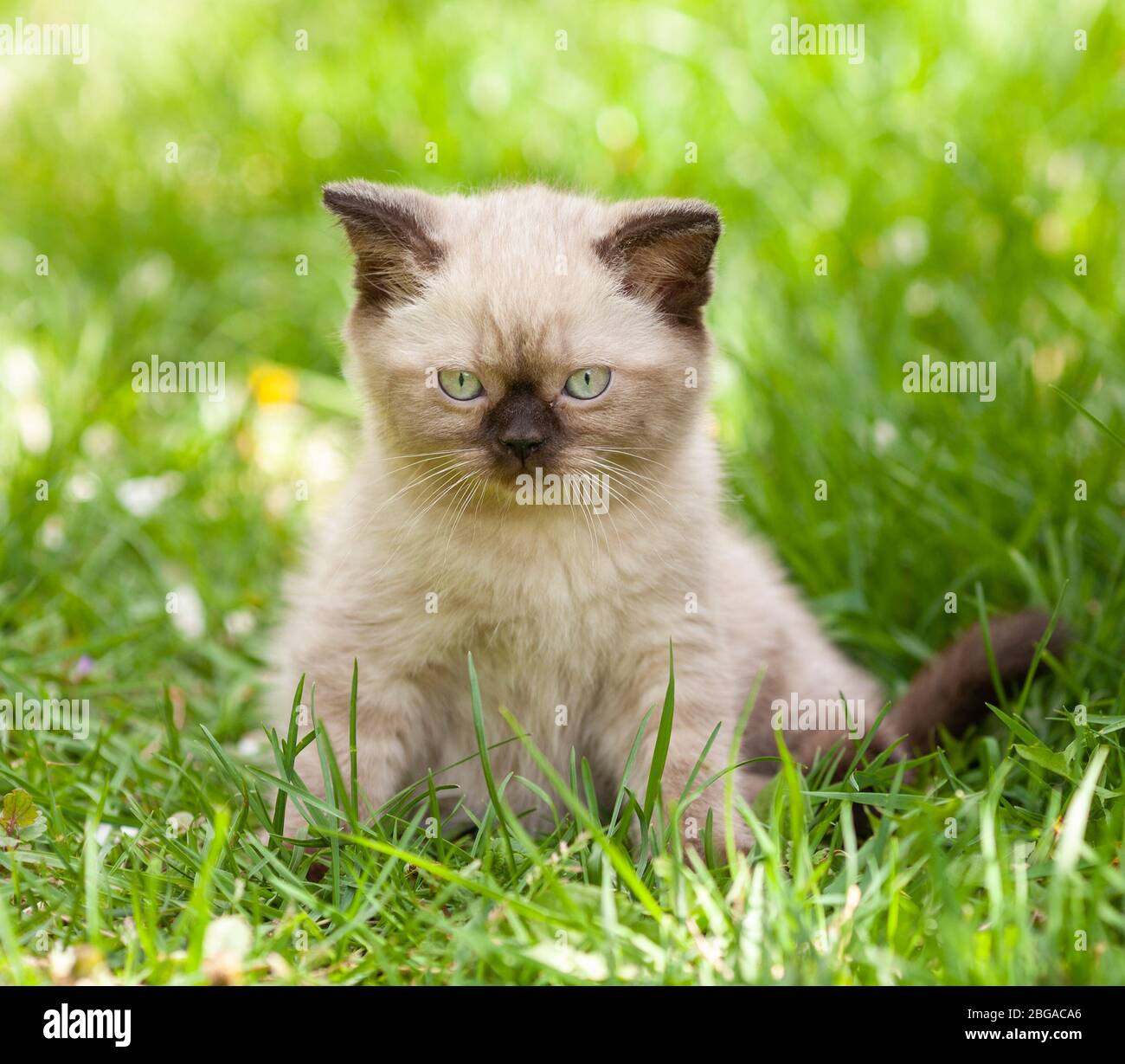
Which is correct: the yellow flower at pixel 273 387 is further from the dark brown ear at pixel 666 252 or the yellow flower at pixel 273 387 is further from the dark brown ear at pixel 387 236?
the dark brown ear at pixel 666 252

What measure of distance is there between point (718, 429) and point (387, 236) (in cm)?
187

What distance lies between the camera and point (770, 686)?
3.15 meters

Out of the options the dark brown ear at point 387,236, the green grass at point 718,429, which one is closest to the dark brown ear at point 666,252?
the dark brown ear at point 387,236

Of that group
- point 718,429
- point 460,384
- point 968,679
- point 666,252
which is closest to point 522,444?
point 460,384

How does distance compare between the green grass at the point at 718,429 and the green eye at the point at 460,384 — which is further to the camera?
the green eye at the point at 460,384

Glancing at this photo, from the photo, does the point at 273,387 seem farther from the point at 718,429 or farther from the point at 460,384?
the point at 460,384

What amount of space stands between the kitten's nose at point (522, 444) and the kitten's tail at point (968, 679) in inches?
44.3

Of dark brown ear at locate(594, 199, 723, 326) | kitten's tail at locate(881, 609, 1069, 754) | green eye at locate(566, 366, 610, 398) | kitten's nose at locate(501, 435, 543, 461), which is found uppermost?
dark brown ear at locate(594, 199, 723, 326)

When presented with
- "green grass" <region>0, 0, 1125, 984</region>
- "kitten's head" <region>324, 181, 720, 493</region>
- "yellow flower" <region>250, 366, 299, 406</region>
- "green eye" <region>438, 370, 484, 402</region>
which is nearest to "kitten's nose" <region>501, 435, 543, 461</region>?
"kitten's head" <region>324, 181, 720, 493</region>

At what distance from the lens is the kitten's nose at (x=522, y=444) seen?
2457 millimetres

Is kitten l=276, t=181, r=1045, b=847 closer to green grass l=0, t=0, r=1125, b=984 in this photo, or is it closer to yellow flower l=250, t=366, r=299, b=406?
green grass l=0, t=0, r=1125, b=984

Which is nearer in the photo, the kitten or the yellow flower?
the kitten

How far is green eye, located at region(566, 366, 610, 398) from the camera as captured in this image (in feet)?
8.36
